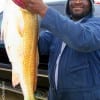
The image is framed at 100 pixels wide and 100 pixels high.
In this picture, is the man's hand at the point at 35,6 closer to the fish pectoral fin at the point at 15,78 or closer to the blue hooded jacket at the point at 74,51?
the blue hooded jacket at the point at 74,51

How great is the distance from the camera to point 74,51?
3.72 meters

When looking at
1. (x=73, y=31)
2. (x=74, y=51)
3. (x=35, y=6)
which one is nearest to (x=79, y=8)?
(x=74, y=51)

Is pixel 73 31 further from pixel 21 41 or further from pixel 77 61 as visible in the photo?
pixel 77 61

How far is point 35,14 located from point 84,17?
84 cm

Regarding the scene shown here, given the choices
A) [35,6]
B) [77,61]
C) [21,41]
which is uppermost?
[35,6]

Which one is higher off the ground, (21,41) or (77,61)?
(21,41)

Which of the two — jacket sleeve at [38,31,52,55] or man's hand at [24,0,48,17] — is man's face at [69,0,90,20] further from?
man's hand at [24,0,48,17]

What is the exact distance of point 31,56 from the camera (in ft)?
10.5

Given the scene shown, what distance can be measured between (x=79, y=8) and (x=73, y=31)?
0.59 m

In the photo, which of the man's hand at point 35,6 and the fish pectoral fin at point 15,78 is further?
the fish pectoral fin at point 15,78

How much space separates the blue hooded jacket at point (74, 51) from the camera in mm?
3237

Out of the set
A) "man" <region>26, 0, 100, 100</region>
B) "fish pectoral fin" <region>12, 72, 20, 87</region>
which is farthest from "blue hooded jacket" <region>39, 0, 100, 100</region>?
"fish pectoral fin" <region>12, 72, 20, 87</region>

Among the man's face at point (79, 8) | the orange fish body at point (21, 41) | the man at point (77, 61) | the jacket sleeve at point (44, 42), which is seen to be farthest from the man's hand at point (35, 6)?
the jacket sleeve at point (44, 42)

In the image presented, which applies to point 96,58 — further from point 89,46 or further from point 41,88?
point 41,88
